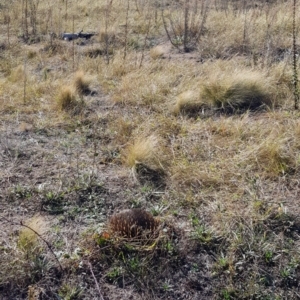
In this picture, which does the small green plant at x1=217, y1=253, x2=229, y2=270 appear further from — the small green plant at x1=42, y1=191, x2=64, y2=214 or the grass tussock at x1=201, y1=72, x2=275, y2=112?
the grass tussock at x1=201, y1=72, x2=275, y2=112

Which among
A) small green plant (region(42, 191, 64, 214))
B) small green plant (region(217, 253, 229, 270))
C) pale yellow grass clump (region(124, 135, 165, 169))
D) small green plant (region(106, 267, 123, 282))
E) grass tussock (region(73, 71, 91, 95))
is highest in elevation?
grass tussock (region(73, 71, 91, 95))

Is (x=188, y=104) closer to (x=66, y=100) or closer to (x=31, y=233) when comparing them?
(x=66, y=100)

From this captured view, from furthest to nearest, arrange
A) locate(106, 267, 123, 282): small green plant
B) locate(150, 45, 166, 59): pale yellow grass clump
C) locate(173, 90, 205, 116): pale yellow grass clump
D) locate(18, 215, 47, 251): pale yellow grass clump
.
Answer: locate(150, 45, 166, 59): pale yellow grass clump → locate(173, 90, 205, 116): pale yellow grass clump → locate(18, 215, 47, 251): pale yellow grass clump → locate(106, 267, 123, 282): small green plant

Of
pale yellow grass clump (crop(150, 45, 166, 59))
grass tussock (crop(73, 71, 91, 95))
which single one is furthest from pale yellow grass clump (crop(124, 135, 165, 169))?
pale yellow grass clump (crop(150, 45, 166, 59))

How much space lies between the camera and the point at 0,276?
2.67 m

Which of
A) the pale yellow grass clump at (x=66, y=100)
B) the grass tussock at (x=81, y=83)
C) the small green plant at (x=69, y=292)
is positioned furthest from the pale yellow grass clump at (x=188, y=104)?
the small green plant at (x=69, y=292)

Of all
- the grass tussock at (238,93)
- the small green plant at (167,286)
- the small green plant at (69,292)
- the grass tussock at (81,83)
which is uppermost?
the grass tussock at (238,93)

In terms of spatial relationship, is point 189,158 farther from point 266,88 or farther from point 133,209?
point 266,88

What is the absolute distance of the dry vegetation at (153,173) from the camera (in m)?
2.72

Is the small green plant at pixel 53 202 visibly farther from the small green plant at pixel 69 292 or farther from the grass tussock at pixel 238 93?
the grass tussock at pixel 238 93

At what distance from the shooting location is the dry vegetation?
8.92ft

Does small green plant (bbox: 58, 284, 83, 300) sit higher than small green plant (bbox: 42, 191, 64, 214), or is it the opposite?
small green plant (bbox: 42, 191, 64, 214)

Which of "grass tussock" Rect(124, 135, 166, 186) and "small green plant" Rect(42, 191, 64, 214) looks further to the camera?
"grass tussock" Rect(124, 135, 166, 186)

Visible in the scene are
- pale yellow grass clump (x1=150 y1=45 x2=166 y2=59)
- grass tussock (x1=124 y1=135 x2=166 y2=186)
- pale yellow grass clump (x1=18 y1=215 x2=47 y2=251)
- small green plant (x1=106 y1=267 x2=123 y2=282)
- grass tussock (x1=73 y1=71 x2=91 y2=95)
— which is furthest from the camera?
pale yellow grass clump (x1=150 y1=45 x2=166 y2=59)
